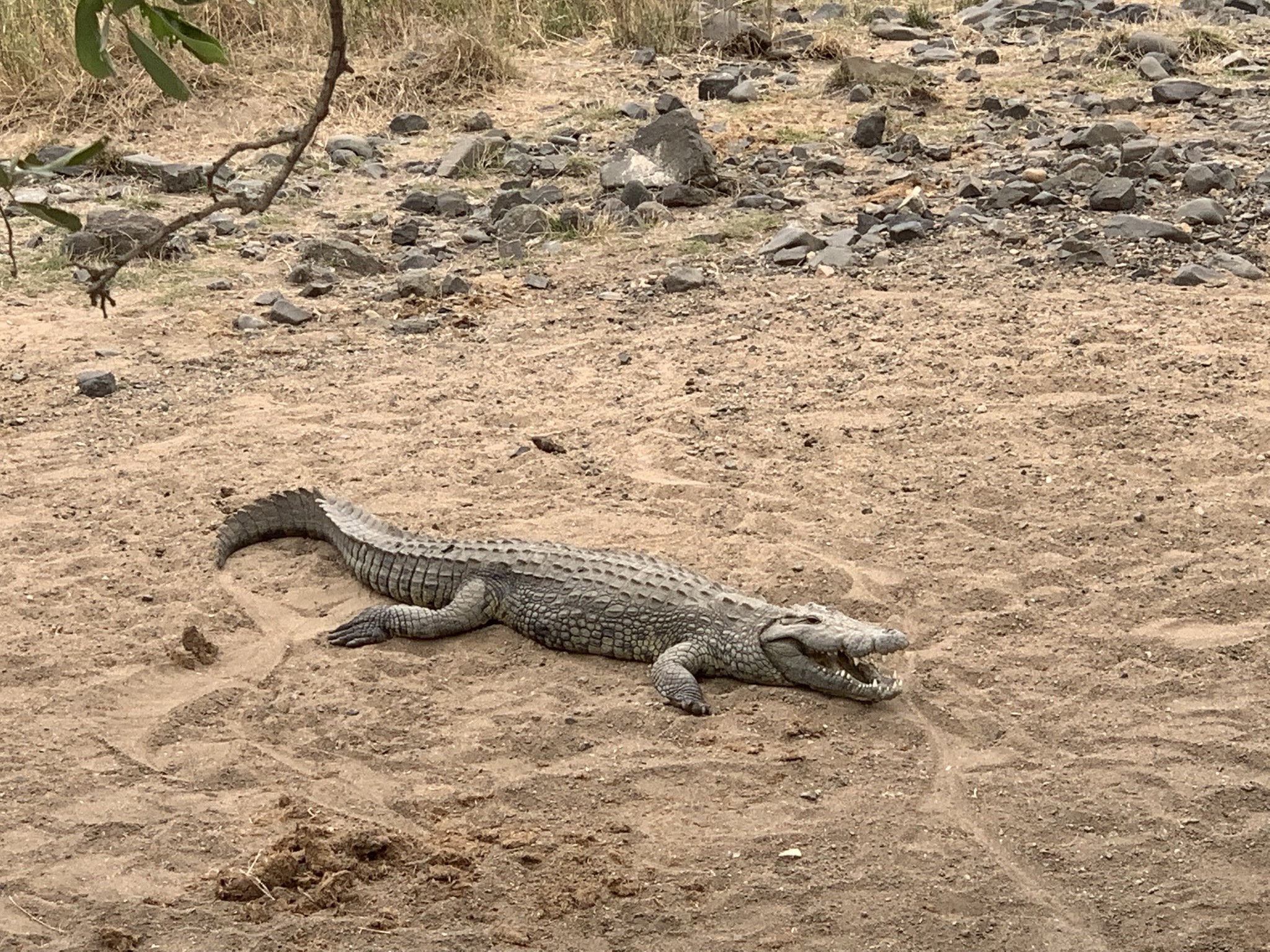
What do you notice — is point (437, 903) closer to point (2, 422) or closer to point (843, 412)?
point (843, 412)

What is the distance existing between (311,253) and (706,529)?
145 inches

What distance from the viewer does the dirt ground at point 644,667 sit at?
3615 mm

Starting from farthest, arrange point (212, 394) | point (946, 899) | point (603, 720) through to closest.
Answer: point (212, 394) → point (603, 720) → point (946, 899)

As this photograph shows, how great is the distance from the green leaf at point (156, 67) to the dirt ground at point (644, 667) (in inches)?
84.7

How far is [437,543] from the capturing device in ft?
17.0

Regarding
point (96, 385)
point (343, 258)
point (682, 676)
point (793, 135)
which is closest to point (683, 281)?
point (343, 258)

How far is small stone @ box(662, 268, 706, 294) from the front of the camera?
7.63 meters

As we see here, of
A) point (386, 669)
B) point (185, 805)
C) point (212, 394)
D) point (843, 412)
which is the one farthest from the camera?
point (212, 394)

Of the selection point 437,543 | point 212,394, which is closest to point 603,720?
point 437,543

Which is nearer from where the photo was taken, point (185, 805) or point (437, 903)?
point (437, 903)

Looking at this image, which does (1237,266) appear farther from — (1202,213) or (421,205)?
(421,205)

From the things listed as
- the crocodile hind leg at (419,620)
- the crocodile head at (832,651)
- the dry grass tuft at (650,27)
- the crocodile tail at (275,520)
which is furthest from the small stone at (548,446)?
the dry grass tuft at (650,27)

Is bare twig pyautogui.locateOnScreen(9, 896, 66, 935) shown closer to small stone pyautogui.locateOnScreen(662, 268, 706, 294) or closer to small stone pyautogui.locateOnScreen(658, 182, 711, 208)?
small stone pyautogui.locateOnScreen(662, 268, 706, 294)

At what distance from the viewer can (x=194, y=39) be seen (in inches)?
84.4
